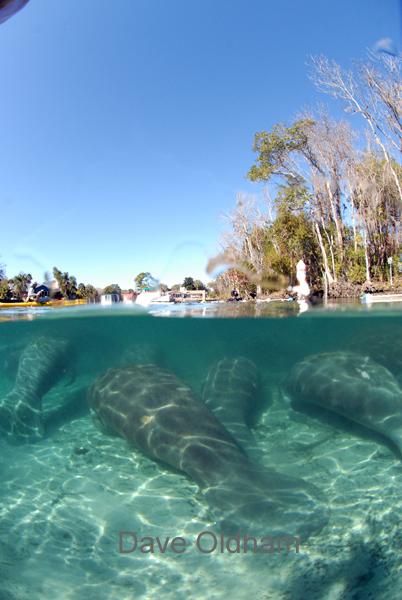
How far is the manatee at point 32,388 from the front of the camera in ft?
21.6

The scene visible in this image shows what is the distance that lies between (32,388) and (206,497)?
16.9 feet

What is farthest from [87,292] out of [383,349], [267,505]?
[383,349]

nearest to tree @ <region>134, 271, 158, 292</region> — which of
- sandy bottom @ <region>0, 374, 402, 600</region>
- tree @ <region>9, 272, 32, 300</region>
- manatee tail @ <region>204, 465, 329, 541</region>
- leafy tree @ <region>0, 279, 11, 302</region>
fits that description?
tree @ <region>9, 272, 32, 300</region>

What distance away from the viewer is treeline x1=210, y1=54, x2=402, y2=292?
395 inches

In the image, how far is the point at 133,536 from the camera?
12.6 feet

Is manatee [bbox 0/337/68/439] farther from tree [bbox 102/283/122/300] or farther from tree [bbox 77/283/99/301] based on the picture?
tree [bbox 102/283/122/300]

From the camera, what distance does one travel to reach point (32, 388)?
738cm

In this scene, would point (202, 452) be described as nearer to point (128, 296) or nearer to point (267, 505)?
point (267, 505)

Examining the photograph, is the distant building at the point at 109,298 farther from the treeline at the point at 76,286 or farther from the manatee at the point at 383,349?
the manatee at the point at 383,349

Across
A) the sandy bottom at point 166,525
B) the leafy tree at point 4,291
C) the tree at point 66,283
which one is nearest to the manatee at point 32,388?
the sandy bottom at point 166,525

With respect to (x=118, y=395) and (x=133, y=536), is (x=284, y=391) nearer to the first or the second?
(x=118, y=395)

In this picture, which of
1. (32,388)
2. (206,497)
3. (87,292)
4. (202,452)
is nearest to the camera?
(206,497)

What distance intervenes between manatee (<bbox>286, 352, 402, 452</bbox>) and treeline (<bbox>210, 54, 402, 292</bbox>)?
3119 mm

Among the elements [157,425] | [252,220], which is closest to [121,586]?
[157,425]
